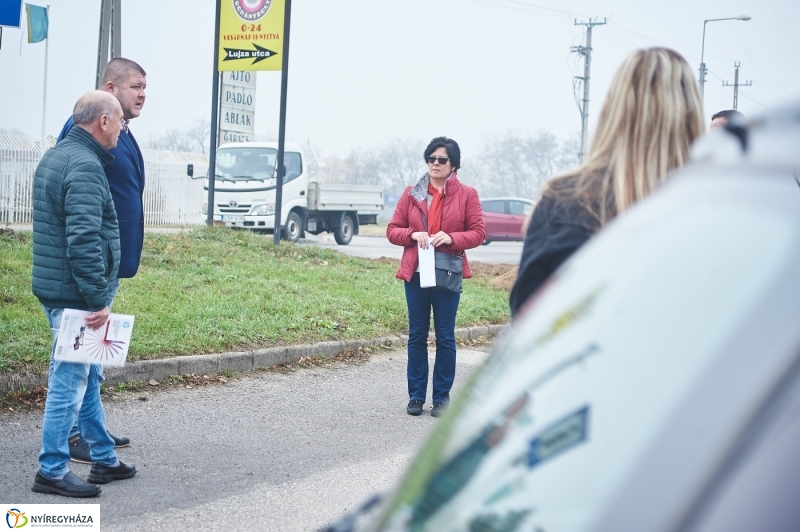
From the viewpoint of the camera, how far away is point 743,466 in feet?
3.68

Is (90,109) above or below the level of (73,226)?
above

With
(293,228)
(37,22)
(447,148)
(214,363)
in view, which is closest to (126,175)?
(447,148)

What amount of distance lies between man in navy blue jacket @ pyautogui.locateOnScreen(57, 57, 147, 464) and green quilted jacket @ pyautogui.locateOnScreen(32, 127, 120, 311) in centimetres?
27

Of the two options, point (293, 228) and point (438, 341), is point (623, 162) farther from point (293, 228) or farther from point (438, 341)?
point (293, 228)

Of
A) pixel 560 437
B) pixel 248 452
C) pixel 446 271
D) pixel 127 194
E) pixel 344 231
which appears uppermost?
pixel 127 194

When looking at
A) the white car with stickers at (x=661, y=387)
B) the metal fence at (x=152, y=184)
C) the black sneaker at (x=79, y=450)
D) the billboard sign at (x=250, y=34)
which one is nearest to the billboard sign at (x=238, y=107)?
→ the metal fence at (x=152, y=184)

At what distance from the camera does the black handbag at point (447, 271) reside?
6.67 meters

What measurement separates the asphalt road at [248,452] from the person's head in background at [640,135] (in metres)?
2.60

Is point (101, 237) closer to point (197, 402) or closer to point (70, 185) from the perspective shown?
point (70, 185)

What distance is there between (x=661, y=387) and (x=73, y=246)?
3.84 meters

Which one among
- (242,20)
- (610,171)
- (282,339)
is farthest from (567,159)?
(610,171)

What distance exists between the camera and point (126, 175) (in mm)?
5035

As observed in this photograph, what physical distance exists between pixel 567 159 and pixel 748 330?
290 ft

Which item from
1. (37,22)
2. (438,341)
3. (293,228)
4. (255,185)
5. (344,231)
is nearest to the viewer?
(438,341)
